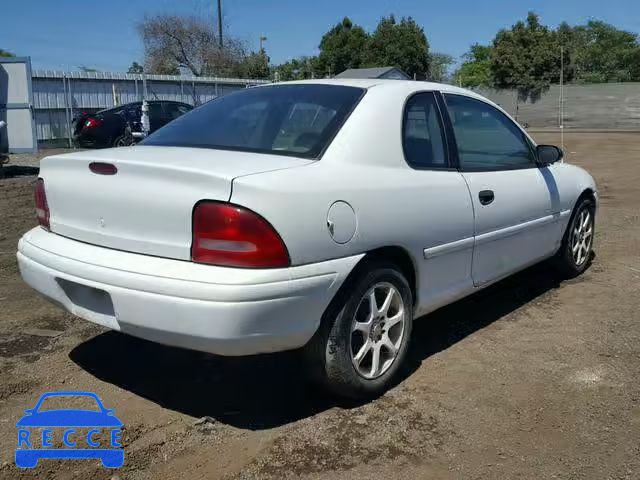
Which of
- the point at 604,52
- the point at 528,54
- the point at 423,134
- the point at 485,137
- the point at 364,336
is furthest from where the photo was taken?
the point at 604,52

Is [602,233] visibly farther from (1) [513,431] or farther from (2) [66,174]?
(2) [66,174]

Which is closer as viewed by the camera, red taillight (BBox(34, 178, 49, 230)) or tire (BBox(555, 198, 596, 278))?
red taillight (BBox(34, 178, 49, 230))

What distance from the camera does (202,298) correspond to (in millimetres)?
2783

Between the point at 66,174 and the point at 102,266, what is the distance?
650 mm

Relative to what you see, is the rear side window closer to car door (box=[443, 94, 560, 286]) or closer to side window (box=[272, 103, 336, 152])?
car door (box=[443, 94, 560, 286])

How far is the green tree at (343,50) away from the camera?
54.5m

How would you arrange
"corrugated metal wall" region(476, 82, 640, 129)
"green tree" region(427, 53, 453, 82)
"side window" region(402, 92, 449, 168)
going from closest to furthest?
"side window" region(402, 92, 449, 168), "corrugated metal wall" region(476, 82, 640, 129), "green tree" region(427, 53, 453, 82)

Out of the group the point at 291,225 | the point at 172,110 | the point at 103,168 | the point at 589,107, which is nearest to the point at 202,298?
the point at 291,225

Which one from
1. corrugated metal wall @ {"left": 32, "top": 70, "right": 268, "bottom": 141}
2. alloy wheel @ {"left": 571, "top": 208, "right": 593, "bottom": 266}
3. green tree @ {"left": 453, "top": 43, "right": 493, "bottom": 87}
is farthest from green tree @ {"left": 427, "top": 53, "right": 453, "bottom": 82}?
alloy wheel @ {"left": 571, "top": 208, "right": 593, "bottom": 266}

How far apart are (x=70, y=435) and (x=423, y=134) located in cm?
246

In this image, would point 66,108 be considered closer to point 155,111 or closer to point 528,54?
point 155,111

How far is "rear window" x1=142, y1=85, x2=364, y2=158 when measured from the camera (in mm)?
3453

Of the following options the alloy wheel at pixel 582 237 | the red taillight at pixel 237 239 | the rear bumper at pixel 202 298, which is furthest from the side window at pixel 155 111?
the red taillight at pixel 237 239

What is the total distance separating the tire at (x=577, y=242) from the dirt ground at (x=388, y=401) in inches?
18.7
